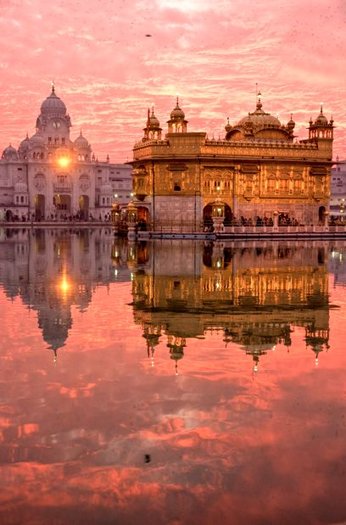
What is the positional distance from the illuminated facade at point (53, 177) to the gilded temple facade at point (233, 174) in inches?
1590

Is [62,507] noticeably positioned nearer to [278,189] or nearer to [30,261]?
[30,261]

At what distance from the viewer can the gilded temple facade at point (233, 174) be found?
5009cm

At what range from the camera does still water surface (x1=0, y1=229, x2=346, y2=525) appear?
14.6ft

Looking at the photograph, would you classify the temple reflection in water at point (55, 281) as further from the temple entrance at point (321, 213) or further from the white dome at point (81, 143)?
the white dome at point (81, 143)

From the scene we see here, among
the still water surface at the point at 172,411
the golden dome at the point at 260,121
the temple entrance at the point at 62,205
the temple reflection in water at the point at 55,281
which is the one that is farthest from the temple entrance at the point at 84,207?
the still water surface at the point at 172,411

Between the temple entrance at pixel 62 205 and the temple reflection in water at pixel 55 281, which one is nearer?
the temple reflection in water at pixel 55 281

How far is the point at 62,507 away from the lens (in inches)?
172

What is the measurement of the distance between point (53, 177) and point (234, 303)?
8353cm

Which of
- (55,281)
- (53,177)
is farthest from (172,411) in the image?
(53,177)

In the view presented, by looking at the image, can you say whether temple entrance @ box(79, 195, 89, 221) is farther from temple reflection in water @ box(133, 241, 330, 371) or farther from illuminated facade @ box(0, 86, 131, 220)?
temple reflection in water @ box(133, 241, 330, 371)

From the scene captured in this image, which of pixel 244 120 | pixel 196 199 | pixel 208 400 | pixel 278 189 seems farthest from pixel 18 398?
pixel 244 120

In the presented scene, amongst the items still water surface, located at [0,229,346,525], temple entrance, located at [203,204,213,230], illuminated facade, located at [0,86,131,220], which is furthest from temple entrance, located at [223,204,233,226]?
illuminated facade, located at [0,86,131,220]

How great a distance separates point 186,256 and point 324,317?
1568cm

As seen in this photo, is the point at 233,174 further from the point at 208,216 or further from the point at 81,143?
the point at 81,143
